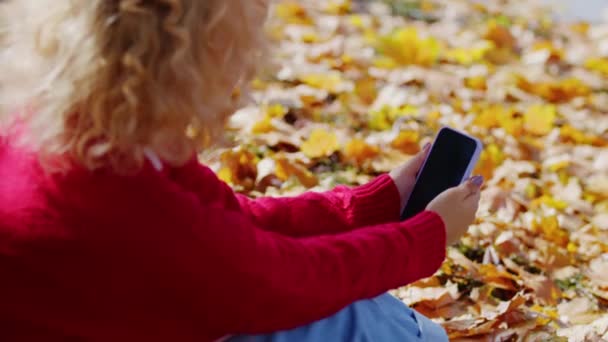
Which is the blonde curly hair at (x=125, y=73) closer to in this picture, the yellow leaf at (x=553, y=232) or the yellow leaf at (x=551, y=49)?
the yellow leaf at (x=553, y=232)

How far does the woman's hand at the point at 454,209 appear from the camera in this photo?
156 cm

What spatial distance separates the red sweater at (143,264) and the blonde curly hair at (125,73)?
0.04 m

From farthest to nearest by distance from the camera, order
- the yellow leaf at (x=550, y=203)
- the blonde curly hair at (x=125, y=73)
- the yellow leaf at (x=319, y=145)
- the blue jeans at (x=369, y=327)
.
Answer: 1. the yellow leaf at (x=319, y=145)
2. the yellow leaf at (x=550, y=203)
3. the blue jeans at (x=369, y=327)
4. the blonde curly hair at (x=125, y=73)

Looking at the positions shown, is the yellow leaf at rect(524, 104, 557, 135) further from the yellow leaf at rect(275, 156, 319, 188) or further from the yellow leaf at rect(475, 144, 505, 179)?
the yellow leaf at rect(275, 156, 319, 188)

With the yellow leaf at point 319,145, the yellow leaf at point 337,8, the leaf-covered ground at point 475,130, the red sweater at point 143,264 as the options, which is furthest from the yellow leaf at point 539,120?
the red sweater at point 143,264

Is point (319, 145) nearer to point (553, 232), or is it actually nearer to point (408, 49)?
point (553, 232)

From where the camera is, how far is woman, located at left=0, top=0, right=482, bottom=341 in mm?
1171

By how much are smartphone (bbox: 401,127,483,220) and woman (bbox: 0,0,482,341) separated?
1.47 feet

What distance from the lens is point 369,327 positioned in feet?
5.13

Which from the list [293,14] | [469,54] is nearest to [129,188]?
[469,54]

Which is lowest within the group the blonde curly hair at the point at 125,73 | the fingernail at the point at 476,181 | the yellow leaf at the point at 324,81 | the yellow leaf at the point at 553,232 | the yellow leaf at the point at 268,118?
the yellow leaf at the point at 553,232

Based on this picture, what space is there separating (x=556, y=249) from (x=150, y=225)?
4.57 ft

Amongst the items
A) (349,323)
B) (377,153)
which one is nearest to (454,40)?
(377,153)

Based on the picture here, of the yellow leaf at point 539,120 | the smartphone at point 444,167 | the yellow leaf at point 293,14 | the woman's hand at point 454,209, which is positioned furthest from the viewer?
the yellow leaf at point 293,14
